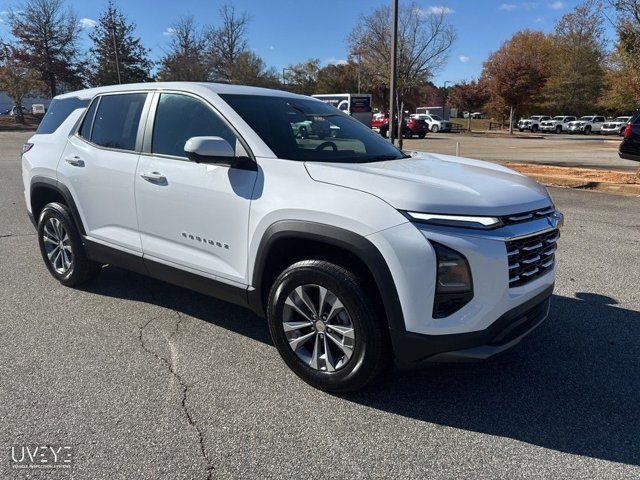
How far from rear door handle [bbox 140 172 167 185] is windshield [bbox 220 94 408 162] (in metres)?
0.70

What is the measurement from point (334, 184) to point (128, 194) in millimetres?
1829

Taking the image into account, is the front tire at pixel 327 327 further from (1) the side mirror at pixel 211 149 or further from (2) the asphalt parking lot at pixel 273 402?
(1) the side mirror at pixel 211 149

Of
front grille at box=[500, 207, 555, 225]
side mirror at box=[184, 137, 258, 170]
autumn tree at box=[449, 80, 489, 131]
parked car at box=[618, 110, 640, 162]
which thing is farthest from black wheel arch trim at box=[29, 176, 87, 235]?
autumn tree at box=[449, 80, 489, 131]

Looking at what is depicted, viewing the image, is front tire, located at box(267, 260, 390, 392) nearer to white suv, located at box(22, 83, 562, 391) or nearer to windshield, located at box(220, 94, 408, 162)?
white suv, located at box(22, 83, 562, 391)

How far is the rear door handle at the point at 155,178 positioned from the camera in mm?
3586

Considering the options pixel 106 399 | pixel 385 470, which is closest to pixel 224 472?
pixel 385 470

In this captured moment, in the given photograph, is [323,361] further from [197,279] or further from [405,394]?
[197,279]

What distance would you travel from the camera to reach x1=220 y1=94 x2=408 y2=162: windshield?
11.1ft

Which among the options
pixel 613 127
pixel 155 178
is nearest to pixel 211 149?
pixel 155 178

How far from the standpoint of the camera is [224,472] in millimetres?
2396

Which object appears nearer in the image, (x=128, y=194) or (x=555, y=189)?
(x=128, y=194)

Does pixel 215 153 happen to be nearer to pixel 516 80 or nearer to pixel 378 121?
pixel 378 121

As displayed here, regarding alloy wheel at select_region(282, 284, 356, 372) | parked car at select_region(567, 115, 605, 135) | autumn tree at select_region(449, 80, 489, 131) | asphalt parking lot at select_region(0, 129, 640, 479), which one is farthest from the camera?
autumn tree at select_region(449, 80, 489, 131)

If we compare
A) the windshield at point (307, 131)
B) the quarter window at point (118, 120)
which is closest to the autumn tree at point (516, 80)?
the windshield at point (307, 131)
